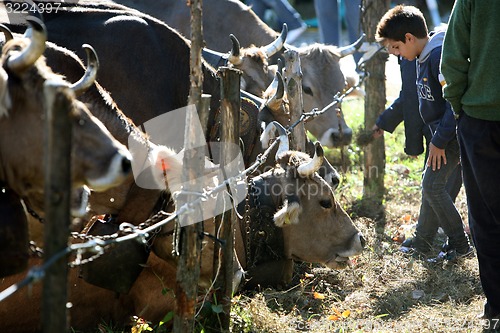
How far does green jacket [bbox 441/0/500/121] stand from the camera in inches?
157

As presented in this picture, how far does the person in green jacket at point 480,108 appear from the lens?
4.01 metres

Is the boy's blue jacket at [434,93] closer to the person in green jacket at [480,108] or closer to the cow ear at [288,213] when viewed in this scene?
the person in green jacket at [480,108]

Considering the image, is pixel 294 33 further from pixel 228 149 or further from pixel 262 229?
pixel 228 149

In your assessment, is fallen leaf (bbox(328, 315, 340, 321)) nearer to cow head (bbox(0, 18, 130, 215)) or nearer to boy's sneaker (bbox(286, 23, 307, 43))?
cow head (bbox(0, 18, 130, 215))

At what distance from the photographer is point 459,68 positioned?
416cm

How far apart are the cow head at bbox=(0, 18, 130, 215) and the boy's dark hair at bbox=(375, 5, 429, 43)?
3259 millimetres

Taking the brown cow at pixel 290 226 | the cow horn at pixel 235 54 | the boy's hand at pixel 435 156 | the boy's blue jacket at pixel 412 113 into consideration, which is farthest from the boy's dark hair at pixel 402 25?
the cow horn at pixel 235 54

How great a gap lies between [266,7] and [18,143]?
15225 millimetres

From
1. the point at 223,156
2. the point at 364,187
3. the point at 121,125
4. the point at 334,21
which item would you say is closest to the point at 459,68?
the point at 223,156

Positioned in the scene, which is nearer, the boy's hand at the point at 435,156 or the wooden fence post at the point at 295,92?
the boy's hand at the point at 435,156

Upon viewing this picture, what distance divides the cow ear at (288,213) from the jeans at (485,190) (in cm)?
130

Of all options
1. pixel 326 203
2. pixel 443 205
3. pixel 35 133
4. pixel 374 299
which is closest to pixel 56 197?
pixel 35 133

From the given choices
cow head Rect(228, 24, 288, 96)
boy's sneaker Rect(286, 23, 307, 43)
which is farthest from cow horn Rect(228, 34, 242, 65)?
boy's sneaker Rect(286, 23, 307, 43)

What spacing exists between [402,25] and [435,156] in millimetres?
1087
